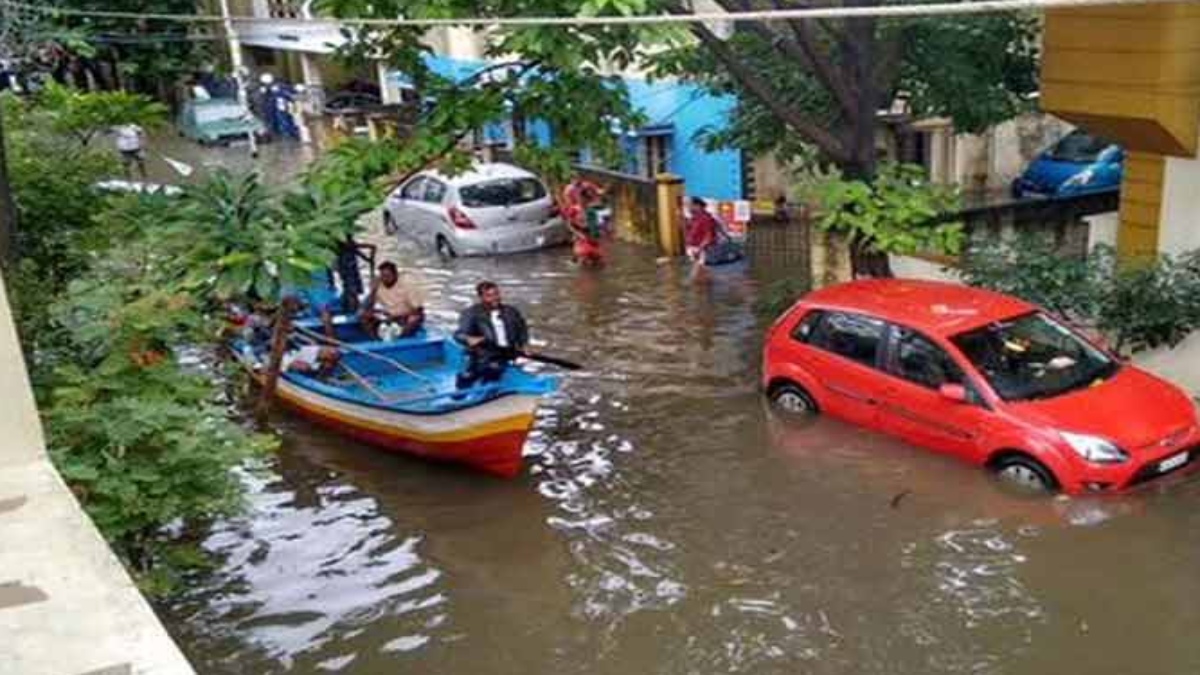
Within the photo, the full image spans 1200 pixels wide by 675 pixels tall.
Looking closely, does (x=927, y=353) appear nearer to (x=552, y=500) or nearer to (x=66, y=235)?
(x=552, y=500)

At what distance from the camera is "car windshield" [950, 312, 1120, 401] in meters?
9.94

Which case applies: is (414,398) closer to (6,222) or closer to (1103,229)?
(6,222)

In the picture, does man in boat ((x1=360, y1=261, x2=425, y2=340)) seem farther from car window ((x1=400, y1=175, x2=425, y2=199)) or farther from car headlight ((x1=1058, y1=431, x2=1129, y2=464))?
car window ((x1=400, y1=175, x2=425, y2=199))

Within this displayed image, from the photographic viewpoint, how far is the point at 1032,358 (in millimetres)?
10195

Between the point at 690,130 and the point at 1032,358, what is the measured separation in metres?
11.1

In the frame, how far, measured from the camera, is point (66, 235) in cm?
1173

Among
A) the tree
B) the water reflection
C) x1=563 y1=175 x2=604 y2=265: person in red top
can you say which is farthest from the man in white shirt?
the water reflection

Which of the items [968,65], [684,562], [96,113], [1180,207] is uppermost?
[96,113]

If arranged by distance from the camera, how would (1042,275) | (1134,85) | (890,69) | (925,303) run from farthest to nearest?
(890,69), (1042,275), (1134,85), (925,303)

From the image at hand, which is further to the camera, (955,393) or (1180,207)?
(1180,207)

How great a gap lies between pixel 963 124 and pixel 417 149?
6802mm

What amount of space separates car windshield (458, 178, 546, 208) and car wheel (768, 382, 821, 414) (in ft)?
29.2

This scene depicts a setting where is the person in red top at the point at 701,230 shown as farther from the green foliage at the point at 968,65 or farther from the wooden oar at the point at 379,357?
the wooden oar at the point at 379,357

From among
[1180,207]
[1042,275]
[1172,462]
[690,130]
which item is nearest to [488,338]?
[1042,275]
